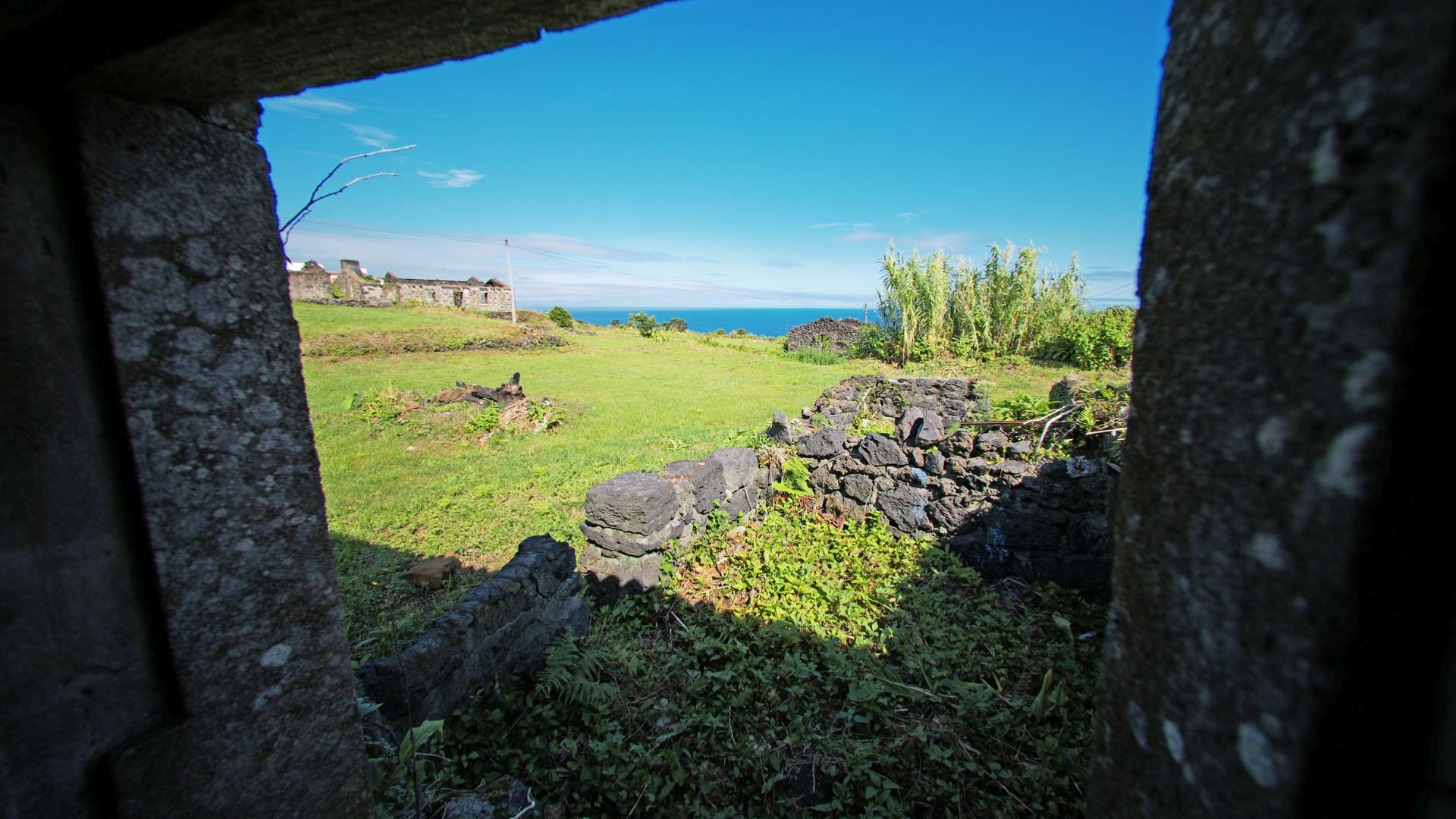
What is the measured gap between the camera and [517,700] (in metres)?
3.24

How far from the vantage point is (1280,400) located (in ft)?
1.99

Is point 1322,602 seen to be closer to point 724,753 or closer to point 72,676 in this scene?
point 72,676

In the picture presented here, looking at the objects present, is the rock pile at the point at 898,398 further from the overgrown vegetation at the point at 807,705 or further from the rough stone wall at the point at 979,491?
the overgrown vegetation at the point at 807,705

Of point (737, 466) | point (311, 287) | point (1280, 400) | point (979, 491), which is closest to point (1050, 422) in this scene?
point (979, 491)

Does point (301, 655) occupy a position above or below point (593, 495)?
above

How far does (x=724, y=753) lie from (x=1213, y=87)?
331 centimetres

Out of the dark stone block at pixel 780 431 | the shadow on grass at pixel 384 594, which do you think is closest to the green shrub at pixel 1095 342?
the dark stone block at pixel 780 431

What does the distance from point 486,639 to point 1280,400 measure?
3607 millimetres

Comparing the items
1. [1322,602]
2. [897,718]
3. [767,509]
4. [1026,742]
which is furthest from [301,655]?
[767,509]

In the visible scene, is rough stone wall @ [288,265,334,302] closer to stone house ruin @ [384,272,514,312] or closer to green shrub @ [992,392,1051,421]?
stone house ruin @ [384,272,514,312]

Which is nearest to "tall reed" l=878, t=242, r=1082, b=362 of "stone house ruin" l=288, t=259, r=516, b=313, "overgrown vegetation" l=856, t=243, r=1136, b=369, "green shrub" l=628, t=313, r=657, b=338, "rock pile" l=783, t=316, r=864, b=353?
"overgrown vegetation" l=856, t=243, r=1136, b=369

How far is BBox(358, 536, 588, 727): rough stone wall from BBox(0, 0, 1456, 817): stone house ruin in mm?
1087

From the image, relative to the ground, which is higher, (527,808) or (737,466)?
(737,466)

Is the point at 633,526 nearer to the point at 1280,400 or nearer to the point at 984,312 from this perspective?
the point at 1280,400
